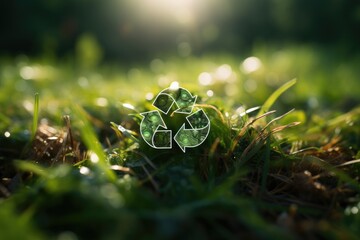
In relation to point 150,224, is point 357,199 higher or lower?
higher

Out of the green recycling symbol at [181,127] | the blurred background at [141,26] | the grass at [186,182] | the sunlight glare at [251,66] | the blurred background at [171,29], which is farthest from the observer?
the blurred background at [141,26]

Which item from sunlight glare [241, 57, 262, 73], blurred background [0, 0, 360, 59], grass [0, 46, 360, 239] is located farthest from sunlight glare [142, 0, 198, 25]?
grass [0, 46, 360, 239]

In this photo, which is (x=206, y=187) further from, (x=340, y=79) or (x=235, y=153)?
(x=340, y=79)

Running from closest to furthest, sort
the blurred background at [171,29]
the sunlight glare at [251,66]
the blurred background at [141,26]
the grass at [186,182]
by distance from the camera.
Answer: the grass at [186,182], the sunlight glare at [251,66], the blurred background at [171,29], the blurred background at [141,26]

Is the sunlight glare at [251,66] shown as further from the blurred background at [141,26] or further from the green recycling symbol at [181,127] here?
the blurred background at [141,26]

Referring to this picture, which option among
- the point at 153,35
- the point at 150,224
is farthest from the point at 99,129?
the point at 153,35

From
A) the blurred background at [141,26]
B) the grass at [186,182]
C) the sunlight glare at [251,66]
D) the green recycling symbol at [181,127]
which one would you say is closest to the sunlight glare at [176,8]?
the blurred background at [141,26]

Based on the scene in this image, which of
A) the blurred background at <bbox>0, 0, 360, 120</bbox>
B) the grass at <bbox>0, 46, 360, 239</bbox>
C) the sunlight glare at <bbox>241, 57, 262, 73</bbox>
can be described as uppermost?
the blurred background at <bbox>0, 0, 360, 120</bbox>

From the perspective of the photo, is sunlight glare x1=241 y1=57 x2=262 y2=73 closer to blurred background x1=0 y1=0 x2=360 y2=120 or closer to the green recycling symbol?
blurred background x1=0 y1=0 x2=360 y2=120
